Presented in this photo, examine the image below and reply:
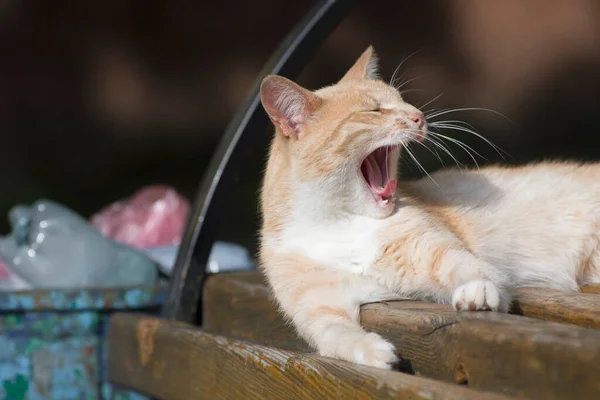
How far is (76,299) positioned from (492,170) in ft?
4.29

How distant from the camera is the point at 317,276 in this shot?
78.8 inches

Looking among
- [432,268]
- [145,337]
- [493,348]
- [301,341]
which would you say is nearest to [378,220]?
[432,268]

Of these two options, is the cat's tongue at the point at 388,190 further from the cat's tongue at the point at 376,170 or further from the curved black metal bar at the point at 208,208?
the curved black metal bar at the point at 208,208

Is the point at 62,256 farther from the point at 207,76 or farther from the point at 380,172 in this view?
the point at 207,76

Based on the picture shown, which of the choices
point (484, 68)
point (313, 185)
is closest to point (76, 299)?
point (313, 185)

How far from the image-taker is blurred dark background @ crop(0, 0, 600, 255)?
617 centimetres

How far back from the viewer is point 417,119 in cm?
206

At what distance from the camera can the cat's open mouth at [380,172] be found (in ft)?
6.85

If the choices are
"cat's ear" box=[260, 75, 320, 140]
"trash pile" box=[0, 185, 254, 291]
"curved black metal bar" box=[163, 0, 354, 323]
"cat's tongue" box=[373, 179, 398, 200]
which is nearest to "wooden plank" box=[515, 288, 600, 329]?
"cat's tongue" box=[373, 179, 398, 200]

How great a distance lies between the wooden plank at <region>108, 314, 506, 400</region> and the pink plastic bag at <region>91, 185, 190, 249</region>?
104cm

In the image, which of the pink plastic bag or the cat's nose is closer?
the cat's nose

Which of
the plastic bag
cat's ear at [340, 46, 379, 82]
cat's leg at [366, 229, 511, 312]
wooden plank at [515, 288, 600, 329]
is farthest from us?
the plastic bag

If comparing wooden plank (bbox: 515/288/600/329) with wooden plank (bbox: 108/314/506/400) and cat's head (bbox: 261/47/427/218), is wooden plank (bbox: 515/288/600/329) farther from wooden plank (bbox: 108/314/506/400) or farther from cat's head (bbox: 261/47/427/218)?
cat's head (bbox: 261/47/427/218)

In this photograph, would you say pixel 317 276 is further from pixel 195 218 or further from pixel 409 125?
pixel 195 218
